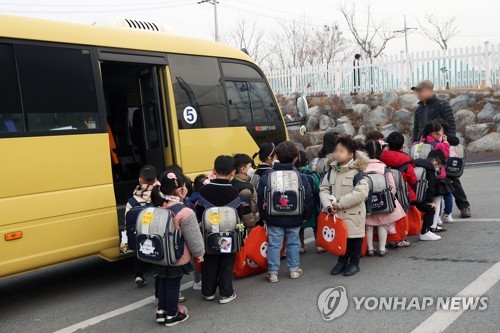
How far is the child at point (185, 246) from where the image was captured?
3.93m

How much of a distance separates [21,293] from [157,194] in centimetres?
267

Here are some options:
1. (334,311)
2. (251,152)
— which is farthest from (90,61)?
(334,311)

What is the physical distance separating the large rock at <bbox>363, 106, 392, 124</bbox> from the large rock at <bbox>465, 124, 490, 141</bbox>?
2.67 metres

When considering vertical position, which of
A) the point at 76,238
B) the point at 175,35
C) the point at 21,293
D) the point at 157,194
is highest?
the point at 175,35

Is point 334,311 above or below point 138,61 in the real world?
below

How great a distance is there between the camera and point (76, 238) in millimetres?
4762

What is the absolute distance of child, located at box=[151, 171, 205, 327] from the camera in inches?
155

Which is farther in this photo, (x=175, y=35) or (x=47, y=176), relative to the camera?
(x=175, y=35)

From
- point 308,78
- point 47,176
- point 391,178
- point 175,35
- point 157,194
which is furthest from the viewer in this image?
point 308,78

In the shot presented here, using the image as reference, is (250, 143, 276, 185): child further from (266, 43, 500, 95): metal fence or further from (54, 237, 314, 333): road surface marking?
(266, 43, 500, 95): metal fence

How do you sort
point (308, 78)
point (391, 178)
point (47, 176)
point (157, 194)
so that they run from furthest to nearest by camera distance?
point (308, 78) < point (391, 178) < point (47, 176) < point (157, 194)

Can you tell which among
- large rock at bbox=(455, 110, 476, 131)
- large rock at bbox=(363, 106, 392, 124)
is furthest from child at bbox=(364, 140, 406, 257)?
large rock at bbox=(363, 106, 392, 124)

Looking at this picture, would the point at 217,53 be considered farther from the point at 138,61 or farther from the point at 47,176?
the point at 47,176

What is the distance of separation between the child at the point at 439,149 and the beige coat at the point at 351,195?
1.83 meters
